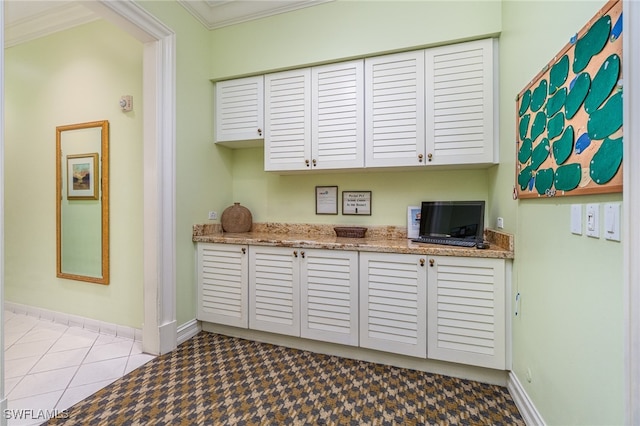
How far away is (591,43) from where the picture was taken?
3.14ft

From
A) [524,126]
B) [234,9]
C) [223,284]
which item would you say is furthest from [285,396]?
[234,9]

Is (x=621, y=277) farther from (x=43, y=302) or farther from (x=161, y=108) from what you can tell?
(x=43, y=302)

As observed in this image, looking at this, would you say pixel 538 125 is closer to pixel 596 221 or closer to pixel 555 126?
pixel 555 126

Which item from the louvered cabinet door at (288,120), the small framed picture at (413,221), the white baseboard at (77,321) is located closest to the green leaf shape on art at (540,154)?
the small framed picture at (413,221)

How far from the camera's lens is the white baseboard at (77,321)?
95.3 inches

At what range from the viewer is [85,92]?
256 cm

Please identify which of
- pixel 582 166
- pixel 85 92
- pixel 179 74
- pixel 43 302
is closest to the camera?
pixel 582 166

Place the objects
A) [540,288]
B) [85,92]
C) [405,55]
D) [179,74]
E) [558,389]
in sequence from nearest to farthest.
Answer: [558,389], [540,288], [405,55], [179,74], [85,92]

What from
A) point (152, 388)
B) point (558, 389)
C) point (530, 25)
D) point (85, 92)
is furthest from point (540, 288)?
point (85, 92)

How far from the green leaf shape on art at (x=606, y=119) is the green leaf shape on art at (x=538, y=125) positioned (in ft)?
1.17

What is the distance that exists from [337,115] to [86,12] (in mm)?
2393

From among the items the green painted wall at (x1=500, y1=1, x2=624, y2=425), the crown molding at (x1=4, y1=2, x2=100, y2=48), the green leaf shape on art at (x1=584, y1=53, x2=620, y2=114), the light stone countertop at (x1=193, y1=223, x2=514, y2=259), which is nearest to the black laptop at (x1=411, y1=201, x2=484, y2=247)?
the light stone countertop at (x1=193, y1=223, x2=514, y2=259)

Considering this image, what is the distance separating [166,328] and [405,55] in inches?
109

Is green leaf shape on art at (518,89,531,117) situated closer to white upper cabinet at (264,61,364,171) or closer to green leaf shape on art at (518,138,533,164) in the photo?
green leaf shape on art at (518,138,533,164)
